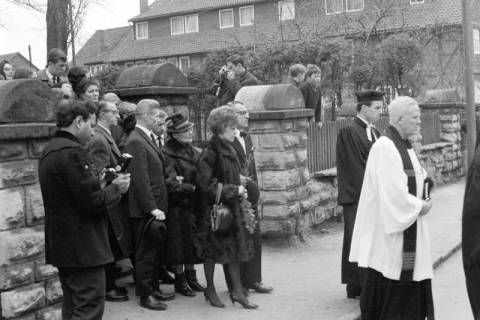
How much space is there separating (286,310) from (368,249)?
1.66 metres

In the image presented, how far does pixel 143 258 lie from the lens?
6.62 m

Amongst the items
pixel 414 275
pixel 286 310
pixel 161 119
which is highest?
pixel 161 119

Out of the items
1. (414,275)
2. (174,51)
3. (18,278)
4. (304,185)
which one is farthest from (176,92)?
(174,51)

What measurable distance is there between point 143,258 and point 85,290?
185 cm

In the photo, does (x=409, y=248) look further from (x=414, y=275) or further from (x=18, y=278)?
(x=18, y=278)

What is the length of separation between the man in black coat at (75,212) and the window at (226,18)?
136ft

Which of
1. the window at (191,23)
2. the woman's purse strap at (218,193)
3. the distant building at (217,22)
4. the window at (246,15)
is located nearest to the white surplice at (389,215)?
the woman's purse strap at (218,193)

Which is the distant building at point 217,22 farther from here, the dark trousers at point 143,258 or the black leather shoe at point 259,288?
the dark trousers at point 143,258

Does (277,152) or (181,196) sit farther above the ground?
(277,152)

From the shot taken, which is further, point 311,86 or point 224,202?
point 311,86

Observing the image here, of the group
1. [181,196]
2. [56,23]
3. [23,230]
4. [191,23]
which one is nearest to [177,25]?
[191,23]

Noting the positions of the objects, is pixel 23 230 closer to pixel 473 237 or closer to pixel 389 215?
pixel 389 215

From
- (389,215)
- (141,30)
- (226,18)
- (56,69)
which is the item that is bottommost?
(389,215)

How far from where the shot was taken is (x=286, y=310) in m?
6.65
